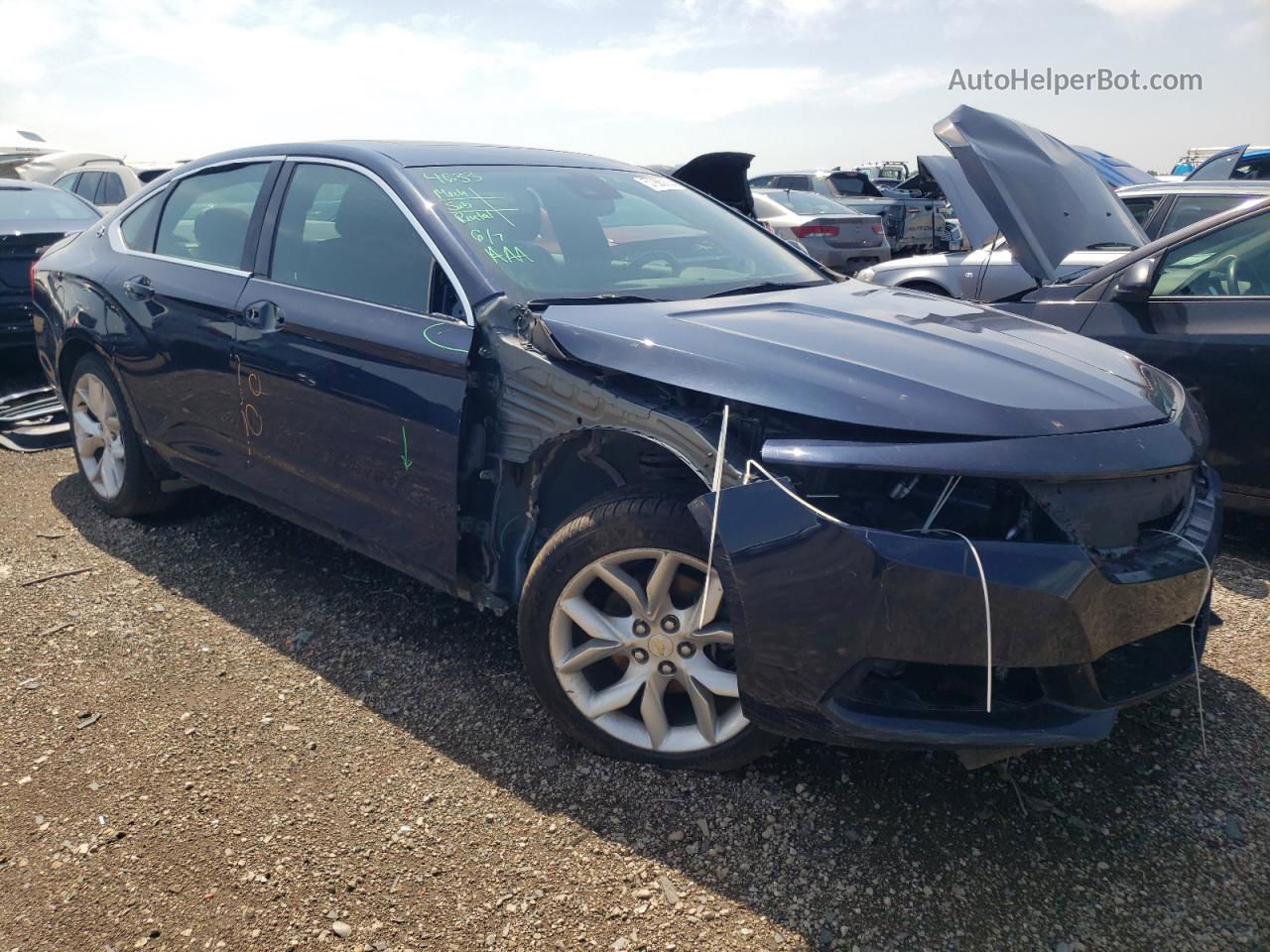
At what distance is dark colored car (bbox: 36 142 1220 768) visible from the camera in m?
2.05

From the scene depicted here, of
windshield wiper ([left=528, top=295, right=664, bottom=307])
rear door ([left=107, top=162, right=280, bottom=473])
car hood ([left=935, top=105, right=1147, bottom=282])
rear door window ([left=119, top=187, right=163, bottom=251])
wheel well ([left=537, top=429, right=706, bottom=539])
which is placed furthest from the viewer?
car hood ([left=935, top=105, right=1147, bottom=282])

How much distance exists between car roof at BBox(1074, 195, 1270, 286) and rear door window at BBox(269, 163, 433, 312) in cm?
303

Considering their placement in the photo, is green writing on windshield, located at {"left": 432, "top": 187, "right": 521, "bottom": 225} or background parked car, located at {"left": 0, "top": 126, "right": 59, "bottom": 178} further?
background parked car, located at {"left": 0, "top": 126, "right": 59, "bottom": 178}

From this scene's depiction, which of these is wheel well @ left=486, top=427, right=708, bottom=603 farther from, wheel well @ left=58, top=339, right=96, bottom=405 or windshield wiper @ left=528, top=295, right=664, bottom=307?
wheel well @ left=58, top=339, right=96, bottom=405

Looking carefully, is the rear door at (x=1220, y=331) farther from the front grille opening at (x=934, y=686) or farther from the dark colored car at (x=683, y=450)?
the front grille opening at (x=934, y=686)

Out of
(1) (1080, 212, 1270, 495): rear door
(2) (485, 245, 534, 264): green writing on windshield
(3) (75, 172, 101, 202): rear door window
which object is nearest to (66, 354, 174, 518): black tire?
(2) (485, 245, 534, 264): green writing on windshield

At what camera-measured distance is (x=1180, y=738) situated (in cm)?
262

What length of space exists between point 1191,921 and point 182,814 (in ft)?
7.58

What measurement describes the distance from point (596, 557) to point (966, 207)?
3.92 meters

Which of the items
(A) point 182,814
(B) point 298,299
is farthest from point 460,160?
(A) point 182,814

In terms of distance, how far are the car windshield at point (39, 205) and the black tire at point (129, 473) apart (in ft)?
11.8

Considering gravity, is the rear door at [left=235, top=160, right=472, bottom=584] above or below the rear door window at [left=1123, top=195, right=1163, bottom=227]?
below

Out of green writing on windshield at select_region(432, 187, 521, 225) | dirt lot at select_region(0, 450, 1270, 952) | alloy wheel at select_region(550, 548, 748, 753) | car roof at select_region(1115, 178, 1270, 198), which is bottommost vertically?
dirt lot at select_region(0, 450, 1270, 952)

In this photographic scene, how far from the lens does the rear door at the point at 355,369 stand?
2752 mm
